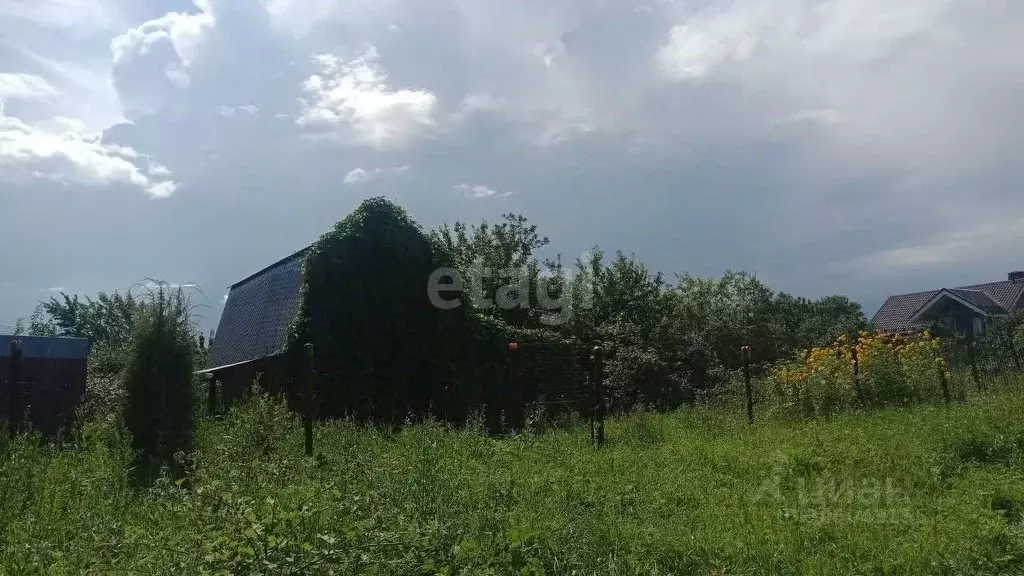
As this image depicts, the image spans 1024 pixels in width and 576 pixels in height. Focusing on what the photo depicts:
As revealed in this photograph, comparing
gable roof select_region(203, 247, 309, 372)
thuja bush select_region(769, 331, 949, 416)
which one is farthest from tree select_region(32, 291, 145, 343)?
thuja bush select_region(769, 331, 949, 416)

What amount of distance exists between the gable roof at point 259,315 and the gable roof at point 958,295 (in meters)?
31.0

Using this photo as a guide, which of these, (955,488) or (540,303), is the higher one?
(540,303)

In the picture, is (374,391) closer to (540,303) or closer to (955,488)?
(540,303)

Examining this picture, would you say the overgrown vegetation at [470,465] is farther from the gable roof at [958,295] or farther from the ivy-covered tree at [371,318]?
the gable roof at [958,295]

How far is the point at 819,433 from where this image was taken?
8352mm

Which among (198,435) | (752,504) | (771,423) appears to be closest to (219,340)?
(198,435)

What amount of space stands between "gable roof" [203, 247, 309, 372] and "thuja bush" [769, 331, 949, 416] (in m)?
9.41

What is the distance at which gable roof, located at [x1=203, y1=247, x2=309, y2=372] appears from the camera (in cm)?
1557

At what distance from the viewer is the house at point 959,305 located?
115 feet

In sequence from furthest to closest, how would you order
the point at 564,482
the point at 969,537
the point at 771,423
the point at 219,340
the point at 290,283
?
1. the point at 219,340
2. the point at 290,283
3. the point at 771,423
4. the point at 564,482
5. the point at 969,537

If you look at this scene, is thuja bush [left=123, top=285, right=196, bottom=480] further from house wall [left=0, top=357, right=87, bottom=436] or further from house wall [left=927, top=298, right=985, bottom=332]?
house wall [left=927, top=298, right=985, bottom=332]

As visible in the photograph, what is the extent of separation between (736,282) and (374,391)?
701 inches

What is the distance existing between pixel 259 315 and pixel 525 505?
47.0ft

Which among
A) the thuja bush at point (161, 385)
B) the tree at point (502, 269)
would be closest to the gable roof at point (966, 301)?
the tree at point (502, 269)
